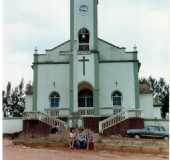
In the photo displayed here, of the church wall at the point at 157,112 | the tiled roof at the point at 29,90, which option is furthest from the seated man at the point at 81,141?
the church wall at the point at 157,112

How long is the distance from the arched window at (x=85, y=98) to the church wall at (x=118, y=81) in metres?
0.63

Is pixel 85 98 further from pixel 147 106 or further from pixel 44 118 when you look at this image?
pixel 147 106

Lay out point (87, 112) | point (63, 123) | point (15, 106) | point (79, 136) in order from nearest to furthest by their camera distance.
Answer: point (79, 136) → point (63, 123) → point (87, 112) → point (15, 106)

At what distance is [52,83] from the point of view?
88.3 feet

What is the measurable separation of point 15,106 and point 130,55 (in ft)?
51.9

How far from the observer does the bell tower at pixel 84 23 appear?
26.5 metres

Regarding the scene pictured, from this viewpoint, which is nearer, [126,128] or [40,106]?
[126,128]

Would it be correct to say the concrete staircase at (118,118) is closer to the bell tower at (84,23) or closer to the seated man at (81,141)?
the bell tower at (84,23)

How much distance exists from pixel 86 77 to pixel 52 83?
2.15m

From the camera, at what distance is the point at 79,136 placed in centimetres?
1528

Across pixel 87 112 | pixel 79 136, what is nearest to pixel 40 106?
pixel 87 112

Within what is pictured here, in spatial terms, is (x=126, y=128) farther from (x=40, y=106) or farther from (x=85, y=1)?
(x=85, y=1)

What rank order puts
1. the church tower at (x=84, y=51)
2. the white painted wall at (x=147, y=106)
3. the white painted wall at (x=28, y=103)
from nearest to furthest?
the church tower at (x=84, y=51)
the white painted wall at (x=147, y=106)
the white painted wall at (x=28, y=103)

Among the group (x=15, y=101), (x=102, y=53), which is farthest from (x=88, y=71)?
(x=15, y=101)
